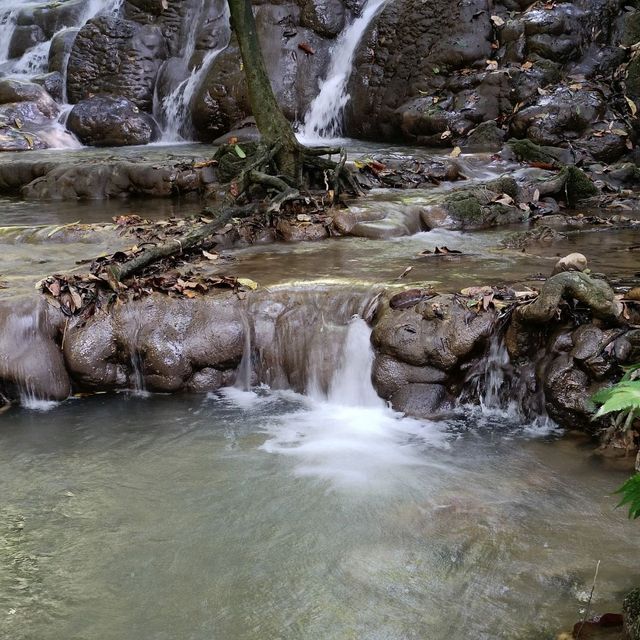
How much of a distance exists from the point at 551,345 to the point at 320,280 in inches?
74.1

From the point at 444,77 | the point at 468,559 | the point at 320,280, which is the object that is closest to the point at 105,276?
the point at 320,280

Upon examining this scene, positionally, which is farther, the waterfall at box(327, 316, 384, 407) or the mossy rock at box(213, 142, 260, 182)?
the mossy rock at box(213, 142, 260, 182)

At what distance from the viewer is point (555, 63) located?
1215 cm

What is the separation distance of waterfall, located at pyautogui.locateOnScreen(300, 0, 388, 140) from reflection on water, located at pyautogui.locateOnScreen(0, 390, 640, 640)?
9.76m

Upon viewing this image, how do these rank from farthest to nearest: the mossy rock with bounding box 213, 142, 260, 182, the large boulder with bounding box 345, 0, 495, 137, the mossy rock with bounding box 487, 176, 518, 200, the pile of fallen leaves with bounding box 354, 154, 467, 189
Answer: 1. the large boulder with bounding box 345, 0, 495, 137
2. the pile of fallen leaves with bounding box 354, 154, 467, 189
3. the mossy rock with bounding box 213, 142, 260, 182
4. the mossy rock with bounding box 487, 176, 518, 200

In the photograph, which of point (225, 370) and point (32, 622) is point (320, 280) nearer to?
point (225, 370)

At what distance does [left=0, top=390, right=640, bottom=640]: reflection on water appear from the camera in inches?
121

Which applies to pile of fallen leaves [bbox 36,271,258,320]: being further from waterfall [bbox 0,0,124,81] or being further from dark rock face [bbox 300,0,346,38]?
waterfall [bbox 0,0,124,81]

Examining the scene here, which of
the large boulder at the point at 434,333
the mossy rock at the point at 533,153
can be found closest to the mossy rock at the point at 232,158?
the mossy rock at the point at 533,153

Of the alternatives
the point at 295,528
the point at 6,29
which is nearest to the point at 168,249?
the point at 295,528

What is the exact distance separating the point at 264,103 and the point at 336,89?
6.00 m

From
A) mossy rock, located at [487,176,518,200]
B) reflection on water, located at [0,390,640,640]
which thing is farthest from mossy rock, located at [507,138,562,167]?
reflection on water, located at [0,390,640,640]

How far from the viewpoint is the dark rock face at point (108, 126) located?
14734 mm

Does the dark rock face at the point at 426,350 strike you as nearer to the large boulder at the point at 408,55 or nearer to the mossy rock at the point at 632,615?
the mossy rock at the point at 632,615
